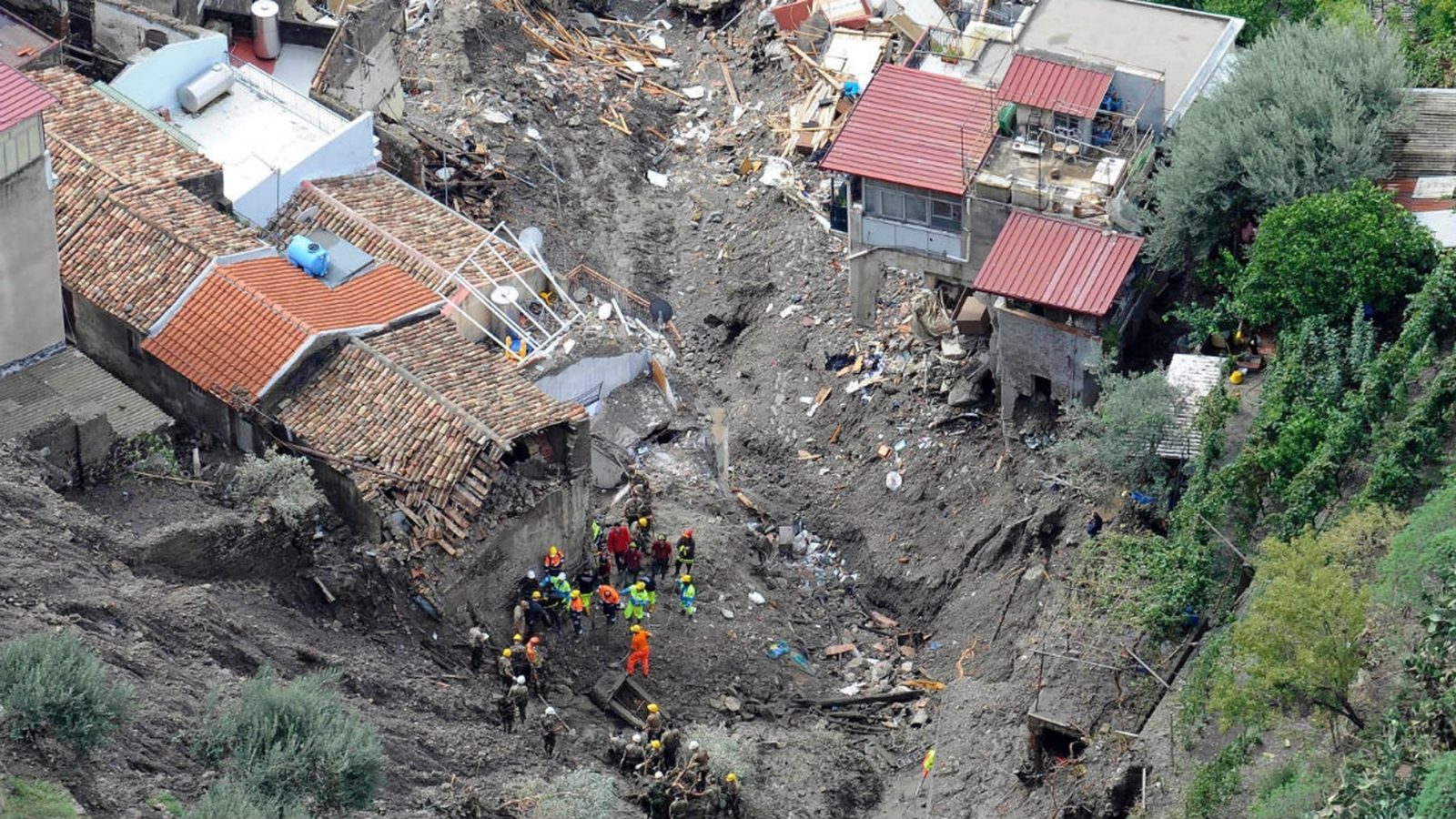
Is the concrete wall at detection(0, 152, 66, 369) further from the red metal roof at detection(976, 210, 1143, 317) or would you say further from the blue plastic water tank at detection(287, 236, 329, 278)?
the red metal roof at detection(976, 210, 1143, 317)

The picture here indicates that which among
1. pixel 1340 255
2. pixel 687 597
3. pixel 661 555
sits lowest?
pixel 687 597

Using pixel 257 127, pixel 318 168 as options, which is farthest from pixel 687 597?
pixel 257 127

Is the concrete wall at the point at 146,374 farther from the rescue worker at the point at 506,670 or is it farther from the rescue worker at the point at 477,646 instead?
the rescue worker at the point at 506,670

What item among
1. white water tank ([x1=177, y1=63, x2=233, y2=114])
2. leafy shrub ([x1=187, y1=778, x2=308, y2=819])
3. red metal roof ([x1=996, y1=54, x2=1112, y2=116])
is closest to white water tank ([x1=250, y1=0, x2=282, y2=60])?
white water tank ([x1=177, y1=63, x2=233, y2=114])

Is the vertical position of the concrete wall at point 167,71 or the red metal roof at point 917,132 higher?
the red metal roof at point 917,132

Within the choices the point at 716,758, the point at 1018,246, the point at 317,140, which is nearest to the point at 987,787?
the point at 716,758

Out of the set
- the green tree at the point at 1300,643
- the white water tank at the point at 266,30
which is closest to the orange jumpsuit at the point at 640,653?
the green tree at the point at 1300,643

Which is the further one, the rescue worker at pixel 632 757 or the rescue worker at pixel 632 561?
the rescue worker at pixel 632 561

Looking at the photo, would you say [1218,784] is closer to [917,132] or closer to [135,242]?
[917,132]
